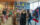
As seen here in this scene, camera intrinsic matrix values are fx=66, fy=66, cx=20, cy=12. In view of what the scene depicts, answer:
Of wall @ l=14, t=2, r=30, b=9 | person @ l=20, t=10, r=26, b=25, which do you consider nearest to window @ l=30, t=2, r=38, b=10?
wall @ l=14, t=2, r=30, b=9

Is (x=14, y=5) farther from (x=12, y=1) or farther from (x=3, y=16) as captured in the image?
(x=3, y=16)

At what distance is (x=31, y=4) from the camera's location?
75.8 inches


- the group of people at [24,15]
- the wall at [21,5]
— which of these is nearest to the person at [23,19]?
the group of people at [24,15]

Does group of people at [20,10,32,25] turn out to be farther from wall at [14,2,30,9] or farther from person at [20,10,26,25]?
wall at [14,2,30,9]

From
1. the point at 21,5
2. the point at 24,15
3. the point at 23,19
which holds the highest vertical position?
the point at 21,5

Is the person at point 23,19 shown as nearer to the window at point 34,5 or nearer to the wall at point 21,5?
the wall at point 21,5

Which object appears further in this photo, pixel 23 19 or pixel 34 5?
pixel 34 5

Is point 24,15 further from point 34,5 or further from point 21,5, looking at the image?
point 34,5

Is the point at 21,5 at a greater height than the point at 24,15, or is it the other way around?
the point at 21,5

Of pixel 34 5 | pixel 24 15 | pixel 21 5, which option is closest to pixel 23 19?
pixel 24 15

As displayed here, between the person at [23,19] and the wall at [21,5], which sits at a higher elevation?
the wall at [21,5]

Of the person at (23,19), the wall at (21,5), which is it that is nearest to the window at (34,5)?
the wall at (21,5)

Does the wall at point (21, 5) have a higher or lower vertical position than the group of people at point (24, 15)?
higher

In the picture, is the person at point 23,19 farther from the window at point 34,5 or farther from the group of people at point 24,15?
the window at point 34,5
